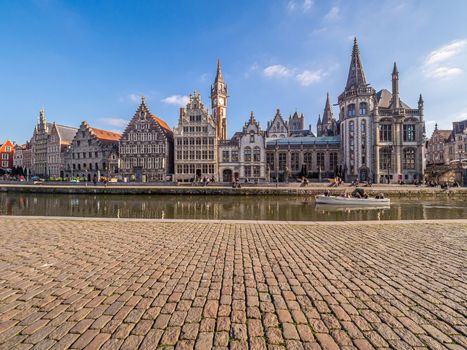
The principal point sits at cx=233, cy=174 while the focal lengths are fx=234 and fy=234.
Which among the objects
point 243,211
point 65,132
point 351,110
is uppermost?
point 351,110

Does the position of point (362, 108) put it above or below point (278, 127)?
above

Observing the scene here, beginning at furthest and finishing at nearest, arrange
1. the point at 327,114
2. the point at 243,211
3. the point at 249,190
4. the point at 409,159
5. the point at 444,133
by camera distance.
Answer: the point at 327,114 → the point at 444,133 → the point at 409,159 → the point at 249,190 → the point at 243,211

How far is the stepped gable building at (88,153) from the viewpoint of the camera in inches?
2367

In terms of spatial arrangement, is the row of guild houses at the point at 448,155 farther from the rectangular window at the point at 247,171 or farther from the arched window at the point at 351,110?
the rectangular window at the point at 247,171

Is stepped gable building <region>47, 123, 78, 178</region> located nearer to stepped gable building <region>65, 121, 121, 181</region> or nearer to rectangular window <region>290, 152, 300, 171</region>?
stepped gable building <region>65, 121, 121, 181</region>

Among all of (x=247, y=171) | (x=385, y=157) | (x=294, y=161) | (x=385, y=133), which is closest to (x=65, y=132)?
(x=247, y=171)

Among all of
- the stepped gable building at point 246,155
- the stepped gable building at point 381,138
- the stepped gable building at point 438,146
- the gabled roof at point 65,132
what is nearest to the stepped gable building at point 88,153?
the gabled roof at point 65,132

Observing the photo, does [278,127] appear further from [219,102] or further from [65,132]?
[65,132]

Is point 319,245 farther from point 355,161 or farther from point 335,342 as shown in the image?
point 355,161

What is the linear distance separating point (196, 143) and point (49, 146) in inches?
1875

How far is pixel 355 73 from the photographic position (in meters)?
56.4

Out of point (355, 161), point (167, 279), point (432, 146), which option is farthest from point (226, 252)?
point (432, 146)

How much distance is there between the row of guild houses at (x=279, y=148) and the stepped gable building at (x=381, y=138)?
0.17m

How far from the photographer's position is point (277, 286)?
14.3 feet
